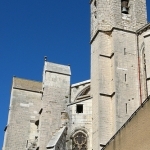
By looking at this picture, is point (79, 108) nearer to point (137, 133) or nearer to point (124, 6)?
point (124, 6)

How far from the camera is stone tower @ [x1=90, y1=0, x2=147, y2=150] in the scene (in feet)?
53.5

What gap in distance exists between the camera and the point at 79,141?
55.4ft

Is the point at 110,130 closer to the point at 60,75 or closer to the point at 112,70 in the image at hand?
the point at 112,70

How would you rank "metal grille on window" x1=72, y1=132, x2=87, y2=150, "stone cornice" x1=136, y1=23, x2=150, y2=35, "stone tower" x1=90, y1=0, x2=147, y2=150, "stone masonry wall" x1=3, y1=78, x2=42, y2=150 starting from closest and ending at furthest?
"stone tower" x1=90, y1=0, x2=147, y2=150 → "metal grille on window" x1=72, y1=132, x2=87, y2=150 → "stone cornice" x1=136, y1=23, x2=150, y2=35 → "stone masonry wall" x1=3, y1=78, x2=42, y2=150

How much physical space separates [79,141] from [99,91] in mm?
2341

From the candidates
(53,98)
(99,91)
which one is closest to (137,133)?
(99,91)

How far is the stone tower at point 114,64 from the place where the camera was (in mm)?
16312

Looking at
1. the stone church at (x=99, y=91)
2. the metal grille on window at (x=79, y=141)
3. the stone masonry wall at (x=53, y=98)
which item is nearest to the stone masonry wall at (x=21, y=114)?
the stone church at (x=99, y=91)

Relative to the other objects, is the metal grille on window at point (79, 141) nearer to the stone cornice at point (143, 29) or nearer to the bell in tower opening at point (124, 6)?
the stone cornice at point (143, 29)

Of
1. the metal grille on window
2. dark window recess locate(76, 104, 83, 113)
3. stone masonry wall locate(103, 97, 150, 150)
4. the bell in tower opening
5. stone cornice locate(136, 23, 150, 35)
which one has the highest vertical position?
the bell in tower opening

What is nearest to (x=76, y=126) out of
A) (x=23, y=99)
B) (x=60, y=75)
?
(x=60, y=75)

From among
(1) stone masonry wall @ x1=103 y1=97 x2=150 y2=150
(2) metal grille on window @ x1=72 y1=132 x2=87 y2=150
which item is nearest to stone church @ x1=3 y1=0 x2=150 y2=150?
(2) metal grille on window @ x1=72 y1=132 x2=87 y2=150

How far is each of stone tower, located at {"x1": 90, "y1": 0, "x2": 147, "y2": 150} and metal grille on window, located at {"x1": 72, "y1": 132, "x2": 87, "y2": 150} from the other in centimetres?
66

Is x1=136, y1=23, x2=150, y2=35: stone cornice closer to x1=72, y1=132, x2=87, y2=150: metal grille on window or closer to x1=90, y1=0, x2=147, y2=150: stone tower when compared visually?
x1=90, y1=0, x2=147, y2=150: stone tower
